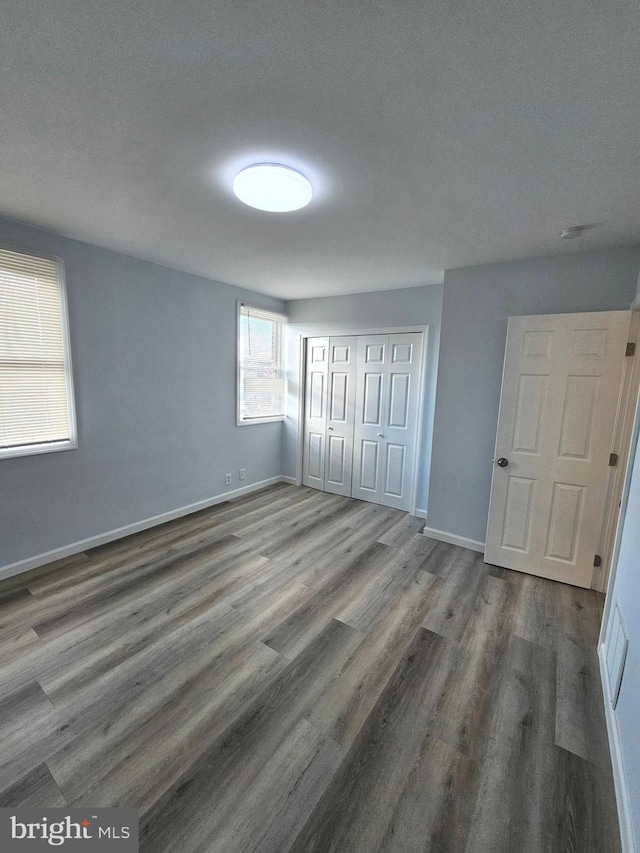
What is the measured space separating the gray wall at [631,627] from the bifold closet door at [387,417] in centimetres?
215

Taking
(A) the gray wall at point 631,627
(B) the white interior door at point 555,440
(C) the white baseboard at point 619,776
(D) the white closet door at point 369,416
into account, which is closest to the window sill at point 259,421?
(D) the white closet door at point 369,416

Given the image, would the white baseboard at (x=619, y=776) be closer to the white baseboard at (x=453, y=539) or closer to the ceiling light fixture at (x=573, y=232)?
→ the white baseboard at (x=453, y=539)

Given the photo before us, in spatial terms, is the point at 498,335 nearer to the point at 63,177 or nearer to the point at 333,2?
the point at 333,2

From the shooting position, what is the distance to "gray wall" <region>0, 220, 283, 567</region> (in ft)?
8.74

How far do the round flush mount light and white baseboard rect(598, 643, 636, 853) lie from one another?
9.07 ft

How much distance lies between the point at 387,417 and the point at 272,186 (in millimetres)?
2883

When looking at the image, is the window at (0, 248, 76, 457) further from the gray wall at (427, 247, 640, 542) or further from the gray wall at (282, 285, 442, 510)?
the gray wall at (427, 247, 640, 542)

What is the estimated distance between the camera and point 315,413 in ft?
15.5

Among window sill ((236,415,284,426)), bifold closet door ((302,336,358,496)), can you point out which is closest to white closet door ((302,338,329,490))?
bifold closet door ((302,336,358,496))

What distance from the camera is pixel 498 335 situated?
2.95 metres

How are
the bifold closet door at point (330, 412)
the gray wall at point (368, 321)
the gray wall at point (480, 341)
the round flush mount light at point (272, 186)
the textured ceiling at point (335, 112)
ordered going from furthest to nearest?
the bifold closet door at point (330, 412)
the gray wall at point (368, 321)
the gray wall at point (480, 341)
the round flush mount light at point (272, 186)
the textured ceiling at point (335, 112)

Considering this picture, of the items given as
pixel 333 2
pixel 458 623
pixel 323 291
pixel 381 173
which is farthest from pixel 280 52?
pixel 323 291

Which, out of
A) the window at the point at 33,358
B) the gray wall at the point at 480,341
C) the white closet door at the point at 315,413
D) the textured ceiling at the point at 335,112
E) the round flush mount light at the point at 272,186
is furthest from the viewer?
the white closet door at the point at 315,413

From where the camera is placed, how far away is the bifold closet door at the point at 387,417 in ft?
13.0
